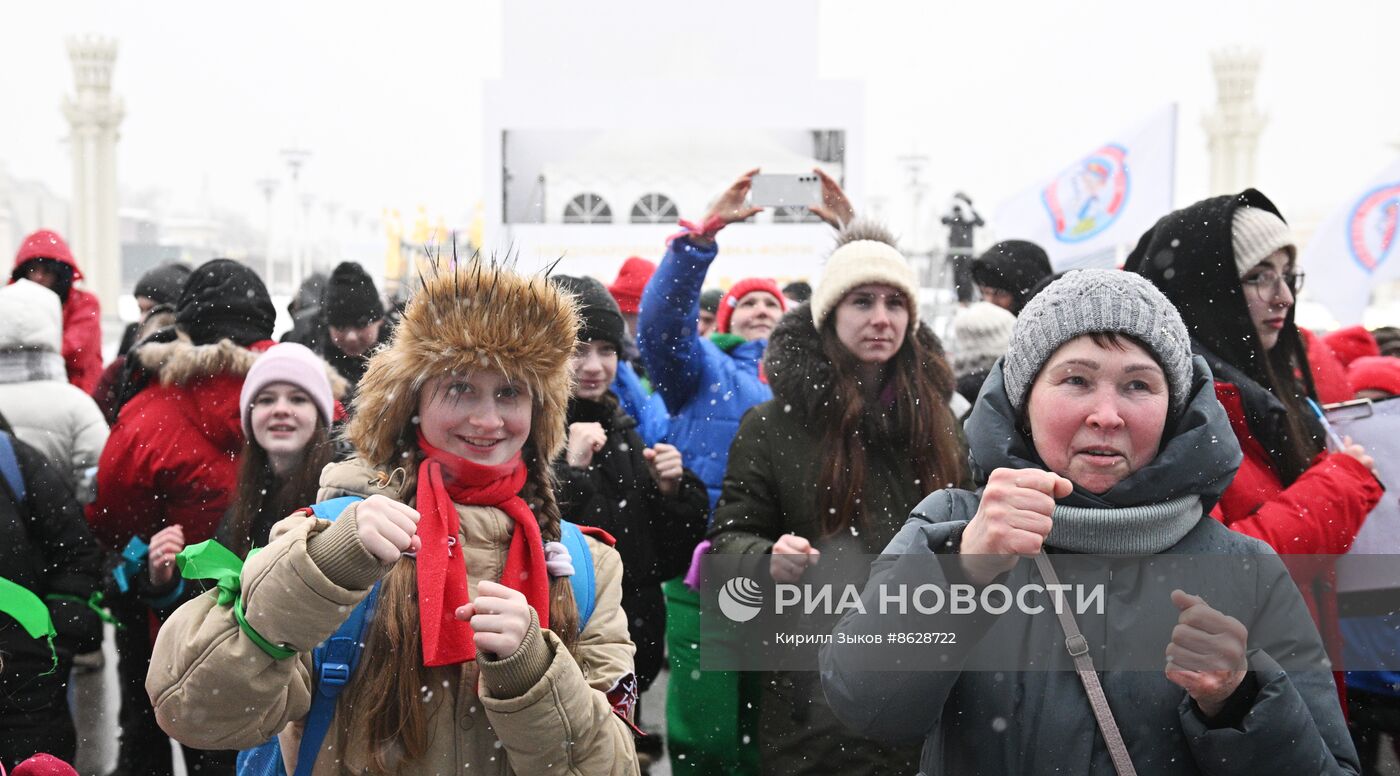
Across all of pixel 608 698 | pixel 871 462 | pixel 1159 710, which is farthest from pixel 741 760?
A: pixel 1159 710

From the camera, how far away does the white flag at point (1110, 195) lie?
33.8 ft

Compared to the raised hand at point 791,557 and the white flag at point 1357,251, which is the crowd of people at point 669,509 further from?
the white flag at point 1357,251

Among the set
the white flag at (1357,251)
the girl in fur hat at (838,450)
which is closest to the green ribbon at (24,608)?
the girl in fur hat at (838,450)

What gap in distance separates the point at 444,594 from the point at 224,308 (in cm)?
253

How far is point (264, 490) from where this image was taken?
12.1ft

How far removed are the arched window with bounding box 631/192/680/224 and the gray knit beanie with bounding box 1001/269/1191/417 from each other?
19.9 meters

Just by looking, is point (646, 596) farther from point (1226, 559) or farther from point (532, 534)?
point (1226, 559)

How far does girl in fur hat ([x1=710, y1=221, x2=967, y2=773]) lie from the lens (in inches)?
131

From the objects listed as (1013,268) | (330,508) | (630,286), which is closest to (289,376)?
(330,508)

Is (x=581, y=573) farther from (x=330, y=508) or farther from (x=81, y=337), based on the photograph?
(x=81, y=337)

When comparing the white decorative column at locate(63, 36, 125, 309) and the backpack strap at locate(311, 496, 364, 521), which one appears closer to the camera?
the backpack strap at locate(311, 496, 364, 521)

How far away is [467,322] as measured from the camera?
240 centimetres

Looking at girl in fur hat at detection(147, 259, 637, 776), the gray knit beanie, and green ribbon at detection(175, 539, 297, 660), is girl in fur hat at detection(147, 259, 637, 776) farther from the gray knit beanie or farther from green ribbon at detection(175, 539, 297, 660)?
the gray knit beanie

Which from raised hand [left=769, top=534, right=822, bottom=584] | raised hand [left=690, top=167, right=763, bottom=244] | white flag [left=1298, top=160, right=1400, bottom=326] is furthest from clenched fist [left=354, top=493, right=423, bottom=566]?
white flag [left=1298, top=160, right=1400, bottom=326]
